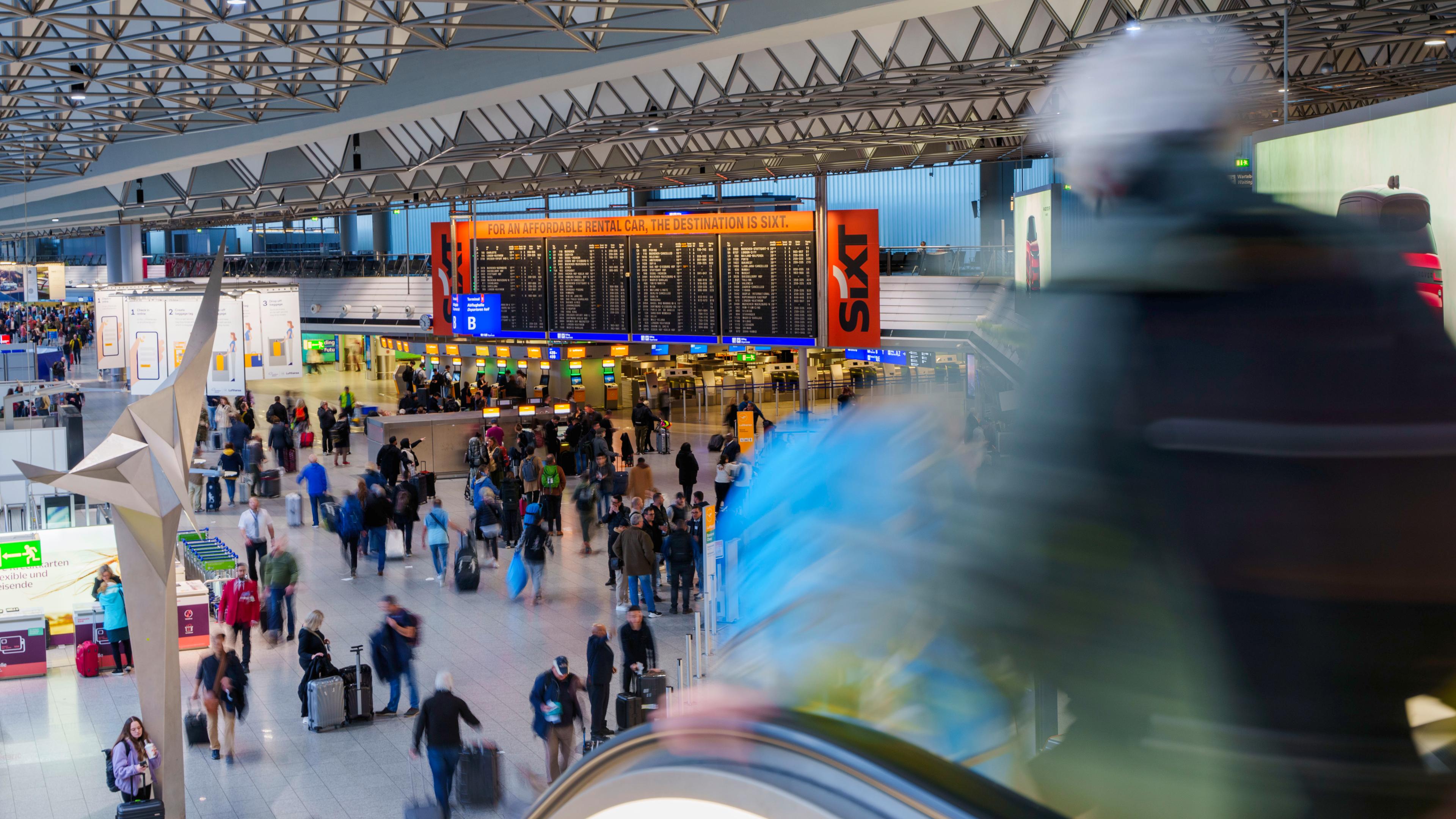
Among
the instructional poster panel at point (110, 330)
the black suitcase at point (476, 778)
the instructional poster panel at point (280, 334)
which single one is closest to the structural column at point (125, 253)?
the instructional poster panel at point (110, 330)

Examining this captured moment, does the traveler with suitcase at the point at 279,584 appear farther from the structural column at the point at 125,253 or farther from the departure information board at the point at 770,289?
the structural column at the point at 125,253

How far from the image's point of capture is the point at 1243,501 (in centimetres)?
145

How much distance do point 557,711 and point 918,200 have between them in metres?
37.1

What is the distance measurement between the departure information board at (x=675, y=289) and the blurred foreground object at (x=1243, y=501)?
80.6 ft

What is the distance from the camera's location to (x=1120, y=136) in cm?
164

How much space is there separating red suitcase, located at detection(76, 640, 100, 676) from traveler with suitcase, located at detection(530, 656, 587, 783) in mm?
6803

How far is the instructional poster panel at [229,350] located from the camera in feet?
83.3

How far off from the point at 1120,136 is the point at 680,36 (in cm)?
→ 1518

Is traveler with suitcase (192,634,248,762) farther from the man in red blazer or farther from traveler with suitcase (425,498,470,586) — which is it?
traveler with suitcase (425,498,470,586)

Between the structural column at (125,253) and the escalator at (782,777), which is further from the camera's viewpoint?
the structural column at (125,253)

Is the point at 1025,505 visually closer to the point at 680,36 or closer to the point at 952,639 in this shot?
the point at 952,639

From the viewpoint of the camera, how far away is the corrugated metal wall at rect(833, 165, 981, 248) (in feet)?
139

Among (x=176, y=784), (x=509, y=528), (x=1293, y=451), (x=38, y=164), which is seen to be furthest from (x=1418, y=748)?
(x=38, y=164)

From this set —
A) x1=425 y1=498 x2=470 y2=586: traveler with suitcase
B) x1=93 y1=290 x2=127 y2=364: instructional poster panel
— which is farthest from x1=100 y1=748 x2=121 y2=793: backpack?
x1=93 y1=290 x2=127 y2=364: instructional poster panel
